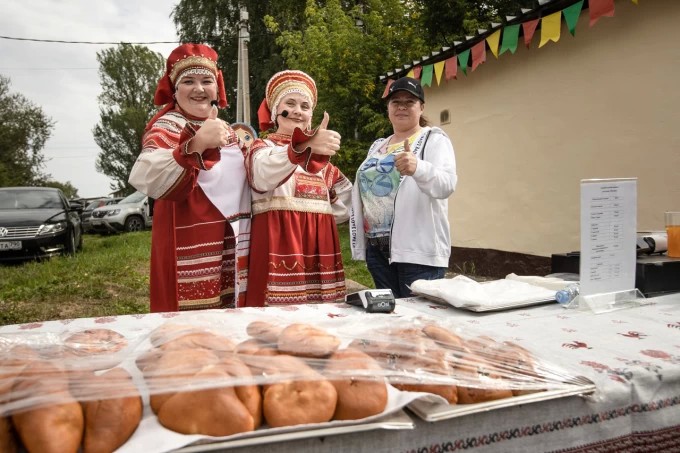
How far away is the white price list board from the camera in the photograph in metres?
1.36

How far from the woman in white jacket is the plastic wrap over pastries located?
3.75 feet

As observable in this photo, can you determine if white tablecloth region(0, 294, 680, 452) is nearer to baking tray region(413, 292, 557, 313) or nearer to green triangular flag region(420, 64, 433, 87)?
baking tray region(413, 292, 557, 313)

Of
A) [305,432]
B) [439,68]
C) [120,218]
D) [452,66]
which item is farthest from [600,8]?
[120,218]

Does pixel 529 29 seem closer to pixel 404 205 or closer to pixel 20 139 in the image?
pixel 404 205

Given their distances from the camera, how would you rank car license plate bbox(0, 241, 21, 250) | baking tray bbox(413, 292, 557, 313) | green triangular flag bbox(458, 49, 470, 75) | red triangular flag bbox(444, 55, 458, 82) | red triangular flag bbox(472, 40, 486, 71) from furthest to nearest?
car license plate bbox(0, 241, 21, 250)
red triangular flag bbox(444, 55, 458, 82)
green triangular flag bbox(458, 49, 470, 75)
red triangular flag bbox(472, 40, 486, 71)
baking tray bbox(413, 292, 557, 313)

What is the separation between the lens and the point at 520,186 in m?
4.99

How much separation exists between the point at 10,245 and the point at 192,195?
269 inches

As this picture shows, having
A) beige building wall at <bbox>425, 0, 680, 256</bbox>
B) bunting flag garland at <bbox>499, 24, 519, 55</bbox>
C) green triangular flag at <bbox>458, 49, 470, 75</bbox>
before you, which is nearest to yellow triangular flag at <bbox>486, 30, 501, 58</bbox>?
bunting flag garland at <bbox>499, 24, 519, 55</bbox>

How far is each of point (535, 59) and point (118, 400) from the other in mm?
4946

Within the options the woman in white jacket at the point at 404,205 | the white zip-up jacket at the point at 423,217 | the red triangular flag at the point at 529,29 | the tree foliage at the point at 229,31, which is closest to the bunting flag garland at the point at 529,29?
the red triangular flag at the point at 529,29

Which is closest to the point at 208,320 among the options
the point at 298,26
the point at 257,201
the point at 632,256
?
the point at 257,201

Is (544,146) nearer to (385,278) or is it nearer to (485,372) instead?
(385,278)

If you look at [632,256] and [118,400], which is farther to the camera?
[632,256]

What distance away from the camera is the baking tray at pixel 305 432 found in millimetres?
615
